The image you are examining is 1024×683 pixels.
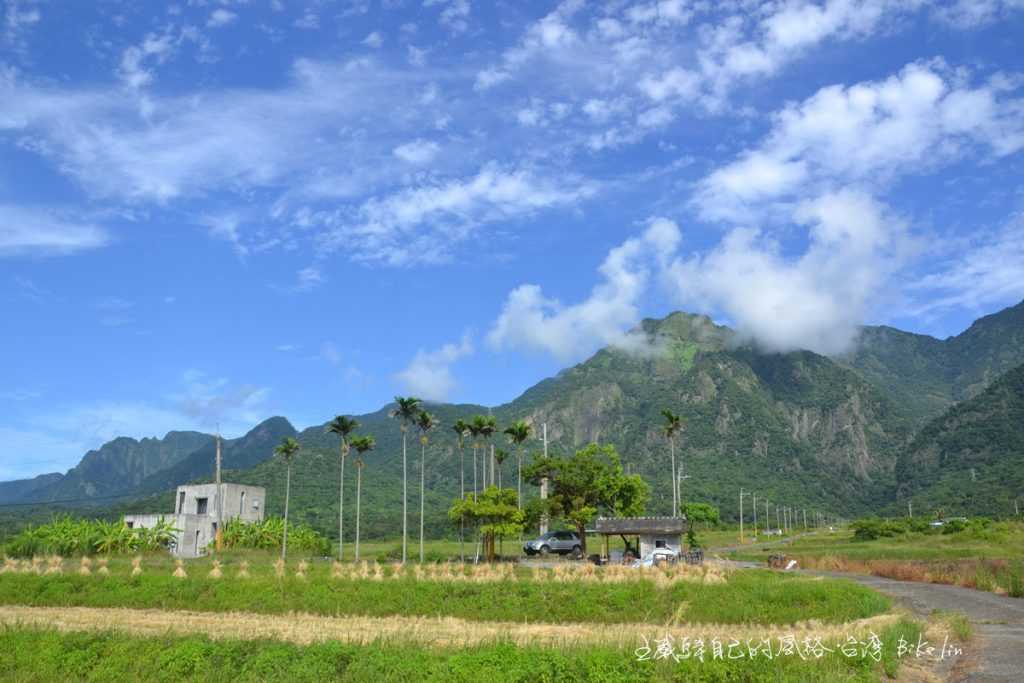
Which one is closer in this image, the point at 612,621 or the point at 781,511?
the point at 612,621

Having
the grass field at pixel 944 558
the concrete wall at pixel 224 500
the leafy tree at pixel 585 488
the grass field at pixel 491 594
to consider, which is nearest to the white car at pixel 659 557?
the grass field at pixel 491 594

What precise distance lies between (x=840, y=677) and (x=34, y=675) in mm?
18192

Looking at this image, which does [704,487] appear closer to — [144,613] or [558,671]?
[144,613]

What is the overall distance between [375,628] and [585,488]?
36.7 meters

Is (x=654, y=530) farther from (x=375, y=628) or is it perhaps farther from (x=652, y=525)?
(x=375, y=628)

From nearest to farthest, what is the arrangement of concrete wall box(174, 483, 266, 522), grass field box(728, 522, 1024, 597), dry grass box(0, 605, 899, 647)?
dry grass box(0, 605, 899, 647) < grass field box(728, 522, 1024, 597) < concrete wall box(174, 483, 266, 522)

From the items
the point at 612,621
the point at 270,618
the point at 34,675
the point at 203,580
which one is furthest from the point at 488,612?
the point at 34,675

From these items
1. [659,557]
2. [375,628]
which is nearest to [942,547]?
[659,557]

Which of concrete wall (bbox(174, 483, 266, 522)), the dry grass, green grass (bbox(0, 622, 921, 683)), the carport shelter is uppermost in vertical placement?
concrete wall (bbox(174, 483, 266, 522))

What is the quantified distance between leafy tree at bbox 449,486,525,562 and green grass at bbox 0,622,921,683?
38.0 metres

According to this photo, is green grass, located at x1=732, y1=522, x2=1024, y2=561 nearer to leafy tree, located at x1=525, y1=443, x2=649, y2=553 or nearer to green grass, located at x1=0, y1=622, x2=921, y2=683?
leafy tree, located at x1=525, y1=443, x2=649, y2=553

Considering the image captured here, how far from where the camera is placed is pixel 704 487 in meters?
192

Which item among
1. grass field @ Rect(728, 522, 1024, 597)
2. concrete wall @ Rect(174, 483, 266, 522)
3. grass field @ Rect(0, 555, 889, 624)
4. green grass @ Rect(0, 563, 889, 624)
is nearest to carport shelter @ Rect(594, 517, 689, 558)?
grass field @ Rect(728, 522, 1024, 597)

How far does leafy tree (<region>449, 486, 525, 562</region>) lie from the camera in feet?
193
